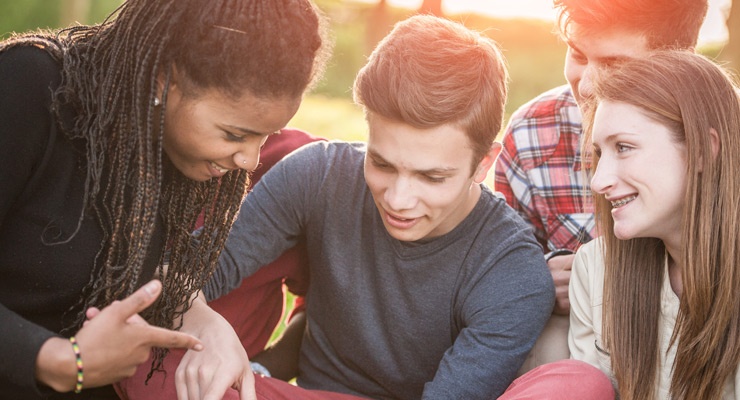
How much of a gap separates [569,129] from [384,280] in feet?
3.87

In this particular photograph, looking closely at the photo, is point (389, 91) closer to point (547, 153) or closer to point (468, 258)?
point (468, 258)

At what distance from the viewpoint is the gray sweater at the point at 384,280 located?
8.79ft

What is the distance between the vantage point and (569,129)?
3.56m

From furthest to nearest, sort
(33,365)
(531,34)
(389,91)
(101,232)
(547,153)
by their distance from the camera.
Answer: (531,34) < (547,153) < (389,91) < (101,232) < (33,365)

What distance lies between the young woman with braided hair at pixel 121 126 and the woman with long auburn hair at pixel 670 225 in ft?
3.19

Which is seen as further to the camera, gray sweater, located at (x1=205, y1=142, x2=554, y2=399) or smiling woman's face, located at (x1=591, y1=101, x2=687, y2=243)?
gray sweater, located at (x1=205, y1=142, x2=554, y2=399)

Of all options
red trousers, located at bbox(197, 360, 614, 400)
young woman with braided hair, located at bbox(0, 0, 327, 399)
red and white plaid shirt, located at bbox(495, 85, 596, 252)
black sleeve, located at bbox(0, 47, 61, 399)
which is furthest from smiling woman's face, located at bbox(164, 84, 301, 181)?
red and white plaid shirt, located at bbox(495, 85, 596, 252)

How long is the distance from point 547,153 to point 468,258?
38.8 inches

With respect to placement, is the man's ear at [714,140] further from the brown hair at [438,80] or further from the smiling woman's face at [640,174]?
the brown hair at [438,80]

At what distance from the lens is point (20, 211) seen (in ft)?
6.60

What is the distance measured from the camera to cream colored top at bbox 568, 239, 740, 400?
2619mm

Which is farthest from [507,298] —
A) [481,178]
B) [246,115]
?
[246,115]

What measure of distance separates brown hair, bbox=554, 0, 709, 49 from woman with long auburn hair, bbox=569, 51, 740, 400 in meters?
0.41

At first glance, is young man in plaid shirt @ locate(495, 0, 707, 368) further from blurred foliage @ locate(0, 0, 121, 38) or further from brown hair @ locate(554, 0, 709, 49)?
blurred foliage @ locate(0, 0, 121, 38)
